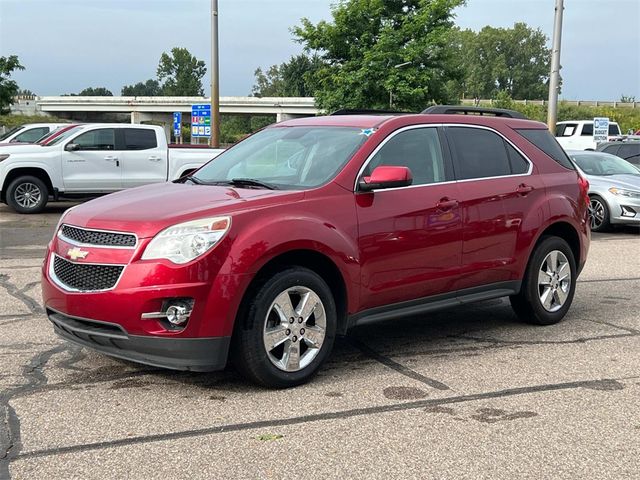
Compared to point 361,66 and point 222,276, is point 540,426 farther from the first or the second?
point 361,66

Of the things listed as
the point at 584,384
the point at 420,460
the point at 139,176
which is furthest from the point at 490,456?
the point at 139,176

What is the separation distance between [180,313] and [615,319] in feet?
14.7

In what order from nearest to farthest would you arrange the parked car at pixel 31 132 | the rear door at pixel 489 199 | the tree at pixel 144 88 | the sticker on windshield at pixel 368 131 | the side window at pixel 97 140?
the sticker on windshield at pixel 368 131
the rear door at pixel 489 199
the side window at pixel 97 140
the parked car at pixel 31 132
the tree at pixel 144 88

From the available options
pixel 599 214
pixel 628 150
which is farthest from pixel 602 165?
pixel 628 150

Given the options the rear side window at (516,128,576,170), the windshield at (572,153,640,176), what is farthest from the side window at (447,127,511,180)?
the windshield at (572,153,640,176)

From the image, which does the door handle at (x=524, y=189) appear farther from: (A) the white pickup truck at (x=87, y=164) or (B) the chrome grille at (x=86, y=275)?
(A) the white pickup truck at (x=87, y=164)

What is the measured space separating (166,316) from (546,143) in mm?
4062

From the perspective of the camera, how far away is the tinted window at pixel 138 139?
631 inches

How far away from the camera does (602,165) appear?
49.3 feet

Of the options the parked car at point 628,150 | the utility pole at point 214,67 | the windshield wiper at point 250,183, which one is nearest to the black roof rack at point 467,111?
the windshield wiper at point 250,183

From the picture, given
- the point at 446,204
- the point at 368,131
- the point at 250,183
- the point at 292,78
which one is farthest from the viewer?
the point at 292,78

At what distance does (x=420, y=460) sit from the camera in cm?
368

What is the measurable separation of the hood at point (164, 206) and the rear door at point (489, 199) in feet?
5.23

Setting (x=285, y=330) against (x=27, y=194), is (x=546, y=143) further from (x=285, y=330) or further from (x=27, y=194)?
(x=27, y=194)
